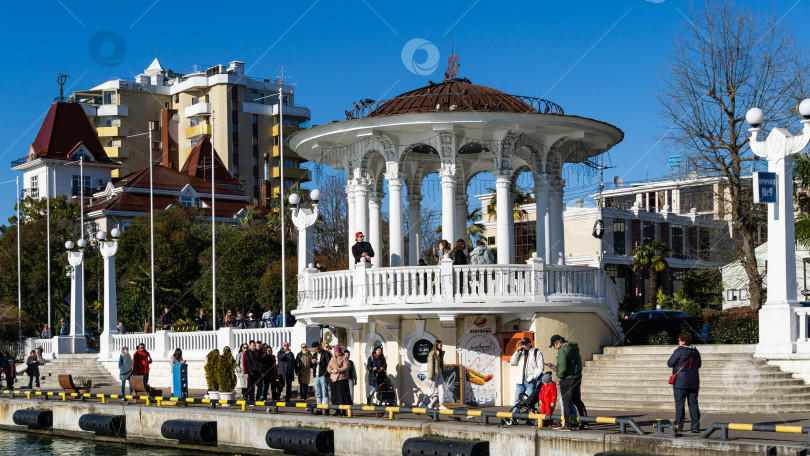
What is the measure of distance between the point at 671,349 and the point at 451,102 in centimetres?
783

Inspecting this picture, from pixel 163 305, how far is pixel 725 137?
36638 millimetres

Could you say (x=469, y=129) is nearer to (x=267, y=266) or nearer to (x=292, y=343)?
(x=292, y=343)

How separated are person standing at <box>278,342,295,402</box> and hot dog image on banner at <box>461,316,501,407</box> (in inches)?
212

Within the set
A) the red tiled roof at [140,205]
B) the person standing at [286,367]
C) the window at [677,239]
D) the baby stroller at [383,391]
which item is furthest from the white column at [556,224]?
the window at [677,239]

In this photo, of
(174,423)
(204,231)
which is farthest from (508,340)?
(204,231)

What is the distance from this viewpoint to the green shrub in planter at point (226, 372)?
26422mm

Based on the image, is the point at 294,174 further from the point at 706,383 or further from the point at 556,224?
the point at 706,383

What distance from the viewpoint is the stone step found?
22266mm

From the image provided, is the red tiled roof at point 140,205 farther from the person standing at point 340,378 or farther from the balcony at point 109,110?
the person standing at point 340,378

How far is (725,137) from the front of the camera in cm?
3578

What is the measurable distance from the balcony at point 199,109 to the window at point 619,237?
55629 millimetres

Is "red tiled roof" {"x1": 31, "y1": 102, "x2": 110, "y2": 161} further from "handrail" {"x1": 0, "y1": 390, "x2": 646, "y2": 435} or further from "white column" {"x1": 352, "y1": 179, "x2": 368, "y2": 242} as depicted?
"white column" {"x1": 352, "y1": 179, "x2": 368, "y2": 242}

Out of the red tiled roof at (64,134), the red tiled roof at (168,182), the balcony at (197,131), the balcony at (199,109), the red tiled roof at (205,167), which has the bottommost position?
the red tiled roof at (168,182)

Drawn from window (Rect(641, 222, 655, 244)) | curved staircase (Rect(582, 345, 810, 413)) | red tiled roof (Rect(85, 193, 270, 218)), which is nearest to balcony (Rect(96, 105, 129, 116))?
red tiled roof (Rect(85, 193, 270, 218))
